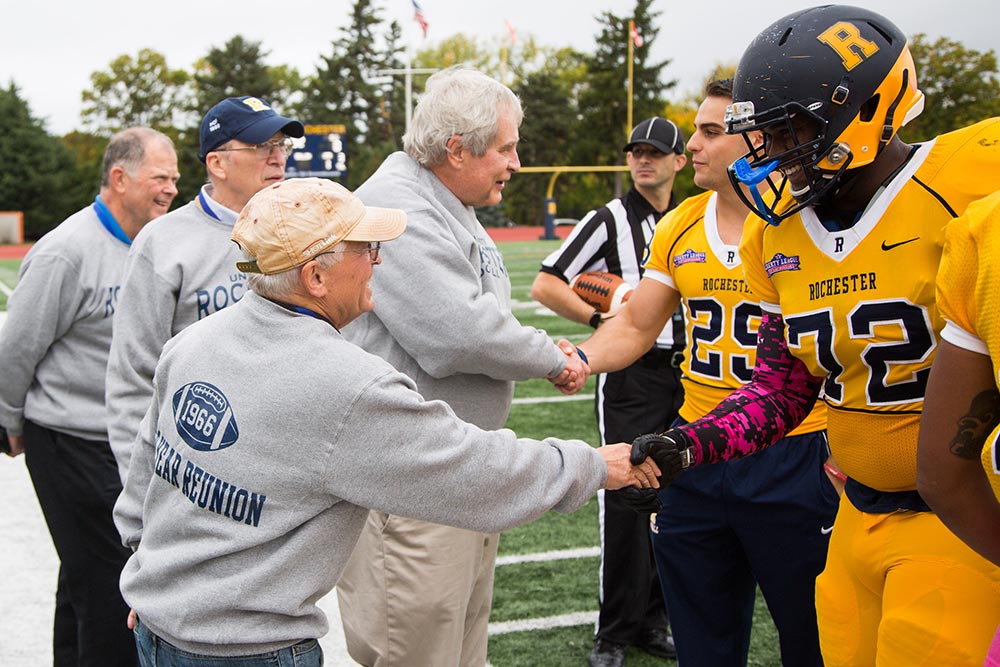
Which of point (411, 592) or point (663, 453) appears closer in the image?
point (663, 453)

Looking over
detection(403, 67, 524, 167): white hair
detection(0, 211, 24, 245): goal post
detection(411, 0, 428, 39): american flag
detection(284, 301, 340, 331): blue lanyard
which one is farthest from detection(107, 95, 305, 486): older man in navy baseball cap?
detection(0, 211, 24, 245): goal post

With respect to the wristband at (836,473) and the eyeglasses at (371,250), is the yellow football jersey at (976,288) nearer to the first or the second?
the wristband at (836,473)

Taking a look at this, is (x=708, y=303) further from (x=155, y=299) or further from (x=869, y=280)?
(x=155, y=299)

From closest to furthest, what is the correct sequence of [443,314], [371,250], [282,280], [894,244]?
[894,244]
[282,280]
[371,250]
[443,314]

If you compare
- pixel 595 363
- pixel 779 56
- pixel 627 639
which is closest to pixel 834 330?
pixel 779 56

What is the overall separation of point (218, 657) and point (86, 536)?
181cm

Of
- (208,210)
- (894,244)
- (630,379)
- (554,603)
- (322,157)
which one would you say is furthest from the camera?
(322,157)

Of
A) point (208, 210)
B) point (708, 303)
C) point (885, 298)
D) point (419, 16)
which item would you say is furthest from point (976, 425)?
point (419, 16)

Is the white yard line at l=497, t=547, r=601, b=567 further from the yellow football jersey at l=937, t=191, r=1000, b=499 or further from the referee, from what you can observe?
the yellow football jersey at l=937, t=191, r=1000, b=499

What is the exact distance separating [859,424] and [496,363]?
115cm

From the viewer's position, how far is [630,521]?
14.2 ft

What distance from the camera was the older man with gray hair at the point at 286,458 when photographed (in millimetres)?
2076

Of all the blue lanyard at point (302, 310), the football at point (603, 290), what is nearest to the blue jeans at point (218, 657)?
the blue lanyard at point (302, 310)

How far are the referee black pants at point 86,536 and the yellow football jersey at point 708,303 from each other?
2.09m
